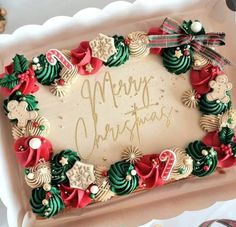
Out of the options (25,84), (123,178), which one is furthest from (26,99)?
(123,178)

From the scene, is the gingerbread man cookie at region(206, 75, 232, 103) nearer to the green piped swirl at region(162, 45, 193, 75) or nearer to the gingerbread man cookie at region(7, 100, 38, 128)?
the green piped swirl at region(162, 45, 193, 75)

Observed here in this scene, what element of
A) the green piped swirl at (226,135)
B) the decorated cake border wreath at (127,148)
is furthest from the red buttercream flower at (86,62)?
the green piped swirl at (226,135)

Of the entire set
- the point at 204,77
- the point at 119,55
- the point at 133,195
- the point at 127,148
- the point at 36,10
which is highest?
the point at 36,10

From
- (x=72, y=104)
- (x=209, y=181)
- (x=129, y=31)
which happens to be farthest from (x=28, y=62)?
(x=209, y=181)

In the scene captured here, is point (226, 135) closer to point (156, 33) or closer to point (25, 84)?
point (156, 33)

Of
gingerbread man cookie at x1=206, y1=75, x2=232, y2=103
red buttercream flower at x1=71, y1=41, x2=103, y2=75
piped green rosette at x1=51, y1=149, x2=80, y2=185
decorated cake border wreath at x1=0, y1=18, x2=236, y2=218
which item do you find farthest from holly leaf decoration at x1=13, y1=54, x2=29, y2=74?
gingerbread man cookie at x1=206, y1=75, x2=232, y2=103

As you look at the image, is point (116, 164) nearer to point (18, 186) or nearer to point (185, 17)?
point (18, 186)

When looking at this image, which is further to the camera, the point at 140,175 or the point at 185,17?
the point at 185,17
